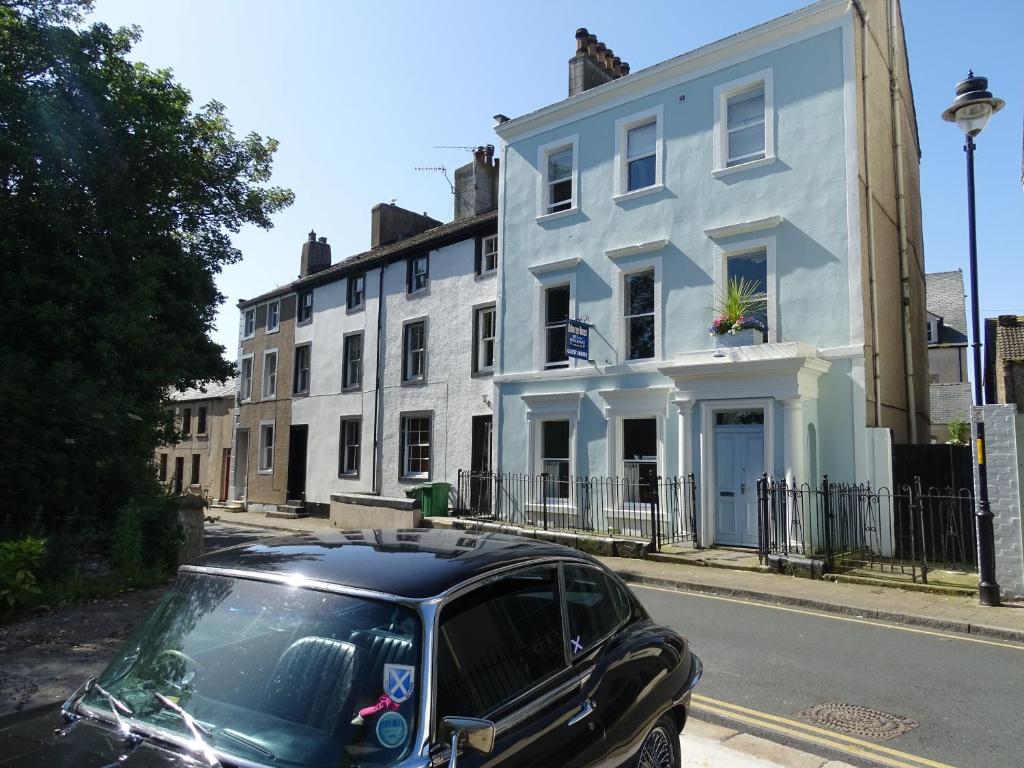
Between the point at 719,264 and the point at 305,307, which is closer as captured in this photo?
the point at 719,264

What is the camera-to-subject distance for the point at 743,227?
1512 cm

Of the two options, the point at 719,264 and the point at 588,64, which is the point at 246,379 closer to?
the point at 588,64

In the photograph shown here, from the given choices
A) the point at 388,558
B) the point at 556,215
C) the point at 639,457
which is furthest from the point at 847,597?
the point at 556,215

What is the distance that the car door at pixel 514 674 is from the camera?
2609mm

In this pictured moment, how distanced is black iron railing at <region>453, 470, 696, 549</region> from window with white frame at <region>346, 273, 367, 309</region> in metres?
9.06

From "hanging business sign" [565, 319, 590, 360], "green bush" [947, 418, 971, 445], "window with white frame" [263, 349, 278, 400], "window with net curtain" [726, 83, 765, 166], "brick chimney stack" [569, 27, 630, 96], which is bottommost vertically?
"green bush" [947, 418, 971, 445]

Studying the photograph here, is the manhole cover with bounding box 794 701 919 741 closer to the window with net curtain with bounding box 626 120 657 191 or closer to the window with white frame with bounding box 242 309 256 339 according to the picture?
the window with net curtain with bounding box 626 120 657 191

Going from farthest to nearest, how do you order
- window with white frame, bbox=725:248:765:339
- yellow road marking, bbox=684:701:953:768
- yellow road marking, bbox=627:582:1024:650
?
window with white frame, bbox=725:248:765:339 < yellow road marking, bbox=627:582:1024:650 < yellow road marking, bbox=684:701:953:768

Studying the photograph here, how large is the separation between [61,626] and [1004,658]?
9748 millimetres

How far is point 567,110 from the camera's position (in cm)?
1869

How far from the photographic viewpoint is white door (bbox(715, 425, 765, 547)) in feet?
46.2

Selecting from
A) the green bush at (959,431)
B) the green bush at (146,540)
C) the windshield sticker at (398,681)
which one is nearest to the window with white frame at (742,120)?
the green bush at (146,540)

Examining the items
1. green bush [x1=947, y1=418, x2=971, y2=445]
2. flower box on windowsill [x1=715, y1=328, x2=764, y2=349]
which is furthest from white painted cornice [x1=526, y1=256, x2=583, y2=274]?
green bush [x1=947, y1=418, x2=971, y2=445]

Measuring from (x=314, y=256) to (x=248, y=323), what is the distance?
4.54m
